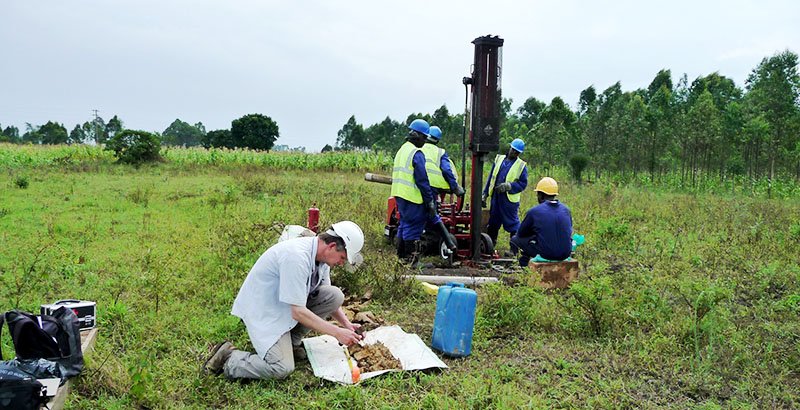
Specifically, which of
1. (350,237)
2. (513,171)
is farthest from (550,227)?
(350,237)

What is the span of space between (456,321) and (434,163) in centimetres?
335

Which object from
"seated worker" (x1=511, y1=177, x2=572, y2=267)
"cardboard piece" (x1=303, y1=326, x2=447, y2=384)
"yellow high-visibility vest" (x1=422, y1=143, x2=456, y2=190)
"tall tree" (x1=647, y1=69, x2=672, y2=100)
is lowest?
"cardboard piece" (x1=303, y1=326, x2=447, y2=384)

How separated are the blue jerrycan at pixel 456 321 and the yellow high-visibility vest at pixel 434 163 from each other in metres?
3.11

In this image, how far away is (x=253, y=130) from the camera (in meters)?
51.9

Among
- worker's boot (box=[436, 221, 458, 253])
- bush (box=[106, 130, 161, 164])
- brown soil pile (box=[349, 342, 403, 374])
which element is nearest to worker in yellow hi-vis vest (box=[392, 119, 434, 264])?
worker's boot (box=[436, 221, 458, 253])

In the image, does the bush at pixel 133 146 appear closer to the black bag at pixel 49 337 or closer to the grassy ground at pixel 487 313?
the grassy ground at pixel 487 313

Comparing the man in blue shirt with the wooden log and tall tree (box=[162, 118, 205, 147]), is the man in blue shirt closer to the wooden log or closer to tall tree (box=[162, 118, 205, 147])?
the wooden log

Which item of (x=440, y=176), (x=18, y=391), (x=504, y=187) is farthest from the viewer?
(x=504, y=187)

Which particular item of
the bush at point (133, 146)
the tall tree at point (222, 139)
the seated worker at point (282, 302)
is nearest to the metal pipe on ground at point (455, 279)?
the seated worker at point (282, 302)

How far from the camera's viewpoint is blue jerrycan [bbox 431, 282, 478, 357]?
441cm

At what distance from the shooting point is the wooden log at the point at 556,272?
20.0 feet

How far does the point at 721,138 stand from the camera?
2020cm

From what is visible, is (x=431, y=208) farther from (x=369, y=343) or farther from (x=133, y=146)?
(x=133, y=146)

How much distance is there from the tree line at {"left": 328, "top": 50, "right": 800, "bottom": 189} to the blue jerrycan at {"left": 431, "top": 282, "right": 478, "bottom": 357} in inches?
665
